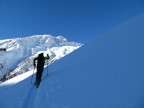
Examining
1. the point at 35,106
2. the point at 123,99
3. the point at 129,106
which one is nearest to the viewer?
the point at 129,106

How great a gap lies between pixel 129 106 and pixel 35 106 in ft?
12.5

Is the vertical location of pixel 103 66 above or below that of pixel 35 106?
above

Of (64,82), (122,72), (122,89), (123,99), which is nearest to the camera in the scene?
(123,99)

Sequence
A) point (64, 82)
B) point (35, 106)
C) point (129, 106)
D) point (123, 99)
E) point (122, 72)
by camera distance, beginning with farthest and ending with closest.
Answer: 1. point (64, 82)
2. point (122, 72)
3. point (35, 106)
4. point (123, 99)
5. point (129, 106)

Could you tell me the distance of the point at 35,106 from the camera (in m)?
8.32

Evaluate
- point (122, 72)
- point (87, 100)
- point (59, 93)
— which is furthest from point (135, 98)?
point (59, 93)

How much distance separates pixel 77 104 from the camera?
757cm

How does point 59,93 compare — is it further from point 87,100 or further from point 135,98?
point 135,98

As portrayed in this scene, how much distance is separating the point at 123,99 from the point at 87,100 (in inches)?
55.4

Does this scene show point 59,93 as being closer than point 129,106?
No

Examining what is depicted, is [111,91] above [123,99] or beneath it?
above

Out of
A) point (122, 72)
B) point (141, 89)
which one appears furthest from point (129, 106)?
point (122, 72)

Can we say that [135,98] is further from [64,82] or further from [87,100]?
Result: [64,82]

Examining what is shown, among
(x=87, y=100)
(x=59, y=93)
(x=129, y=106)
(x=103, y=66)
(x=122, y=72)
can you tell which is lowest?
(x=129, y=106)
